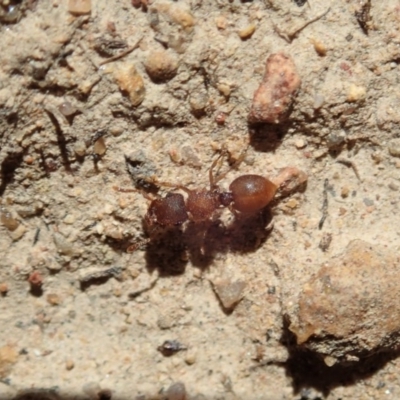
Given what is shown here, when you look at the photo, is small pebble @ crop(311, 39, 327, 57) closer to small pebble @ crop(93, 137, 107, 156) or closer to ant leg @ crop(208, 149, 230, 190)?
ant leg @ crop(208, 149, 230, 190)

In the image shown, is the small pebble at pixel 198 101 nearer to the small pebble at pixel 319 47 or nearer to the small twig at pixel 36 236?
the small pebble at pixel 319 47

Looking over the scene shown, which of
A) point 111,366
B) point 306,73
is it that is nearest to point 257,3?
point 306,73

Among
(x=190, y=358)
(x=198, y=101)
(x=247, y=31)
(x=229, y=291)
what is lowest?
(x=190, y=358)

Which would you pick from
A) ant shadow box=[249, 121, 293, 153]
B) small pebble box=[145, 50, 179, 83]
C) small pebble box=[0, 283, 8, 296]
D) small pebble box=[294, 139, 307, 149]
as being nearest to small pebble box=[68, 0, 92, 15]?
small pebble box=[145, 50, 179, 83]

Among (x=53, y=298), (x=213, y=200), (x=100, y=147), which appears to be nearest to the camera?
(x=100, y=147)

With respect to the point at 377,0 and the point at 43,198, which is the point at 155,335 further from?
the point at 377,0

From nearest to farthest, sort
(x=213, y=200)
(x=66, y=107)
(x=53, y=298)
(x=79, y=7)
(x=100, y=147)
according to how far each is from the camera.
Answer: (x=79, y=7) → (x=66, y=107) → (x=100, y=147) → (x=213, y=200) → (x=53, y=298)

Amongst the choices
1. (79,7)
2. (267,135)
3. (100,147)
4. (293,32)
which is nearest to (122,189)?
(100,147)

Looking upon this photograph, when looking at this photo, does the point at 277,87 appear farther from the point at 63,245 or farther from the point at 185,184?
the point at 63,245
